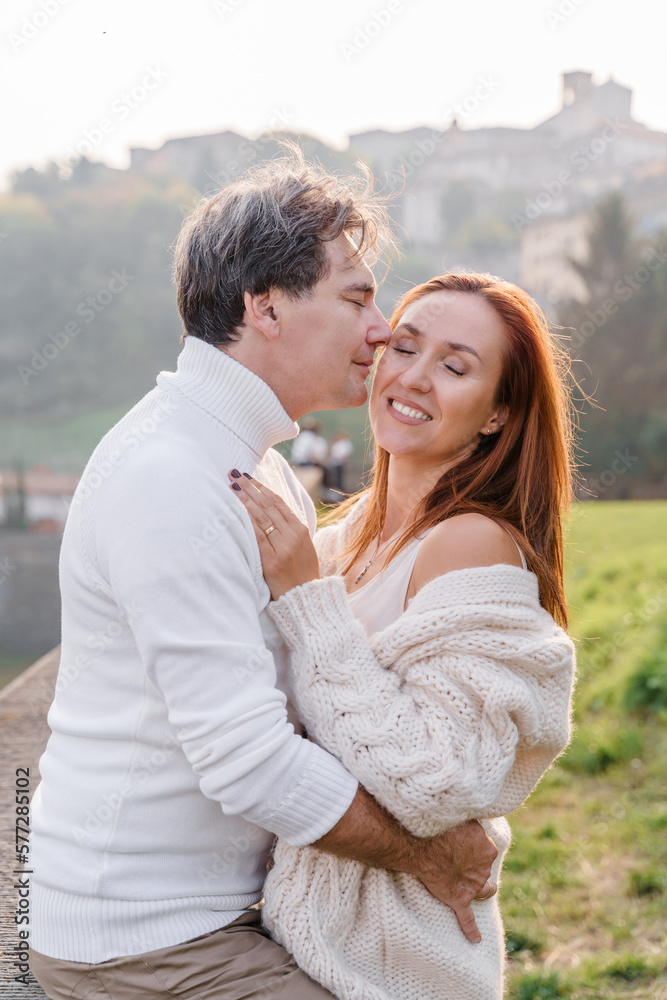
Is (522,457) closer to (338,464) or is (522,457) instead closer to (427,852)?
(427,852)

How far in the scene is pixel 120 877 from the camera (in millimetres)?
1946

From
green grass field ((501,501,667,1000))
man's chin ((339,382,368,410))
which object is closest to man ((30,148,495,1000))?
man's chin ((339,382,368,410))

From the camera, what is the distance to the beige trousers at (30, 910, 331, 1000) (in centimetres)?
194

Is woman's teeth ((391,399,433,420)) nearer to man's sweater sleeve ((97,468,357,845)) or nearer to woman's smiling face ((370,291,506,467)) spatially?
woman's smiling face ((370,291,506,467))

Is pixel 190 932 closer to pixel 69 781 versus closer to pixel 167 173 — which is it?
pixel 69 781

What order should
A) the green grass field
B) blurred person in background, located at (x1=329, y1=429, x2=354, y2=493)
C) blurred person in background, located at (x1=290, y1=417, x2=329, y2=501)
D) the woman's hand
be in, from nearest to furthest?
1. the woman's hand
2. the green grass field
3. blurred person in background, located at (x1=290, y1=417, x2=329, y2=501)
4. blurred person in background, located at (x1=329, y1=429, x2=354, y2=493)

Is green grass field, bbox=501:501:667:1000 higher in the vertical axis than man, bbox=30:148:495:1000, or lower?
lower

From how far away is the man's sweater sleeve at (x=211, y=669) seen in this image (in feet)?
5.96

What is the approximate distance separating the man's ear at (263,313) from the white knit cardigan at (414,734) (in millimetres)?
614

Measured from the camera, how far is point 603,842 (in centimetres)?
523

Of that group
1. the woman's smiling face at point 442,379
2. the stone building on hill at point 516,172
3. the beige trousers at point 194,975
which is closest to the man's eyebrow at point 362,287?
the woman's smiling face at point 442,379

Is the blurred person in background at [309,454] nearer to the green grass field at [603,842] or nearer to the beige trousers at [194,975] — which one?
the green grass field at [603,842]

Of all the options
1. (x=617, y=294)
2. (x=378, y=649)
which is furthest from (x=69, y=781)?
(x=617, y=294)

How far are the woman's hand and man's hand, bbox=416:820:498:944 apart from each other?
2.26 ft
